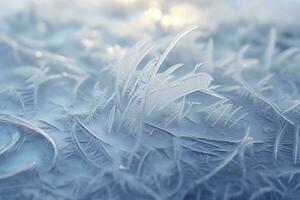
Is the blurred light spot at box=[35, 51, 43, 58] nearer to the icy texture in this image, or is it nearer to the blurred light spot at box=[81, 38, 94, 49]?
the icy texture

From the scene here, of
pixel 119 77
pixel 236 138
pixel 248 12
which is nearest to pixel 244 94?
pixel 236 138

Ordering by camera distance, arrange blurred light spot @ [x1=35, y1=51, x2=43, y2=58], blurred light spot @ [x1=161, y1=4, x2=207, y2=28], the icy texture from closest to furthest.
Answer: the icy texture < blurred light spot @ [x1=35, y1=51, x2=43, y2=58] < blurred light spot @ [x1=161, y1=4, x2=207, y2=28]

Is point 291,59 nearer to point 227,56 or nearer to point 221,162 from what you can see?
point 227,56

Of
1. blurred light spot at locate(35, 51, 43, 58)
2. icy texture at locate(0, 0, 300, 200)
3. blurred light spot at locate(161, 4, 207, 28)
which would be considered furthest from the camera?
blurred light spot at locate(161, 4, 207, 28)

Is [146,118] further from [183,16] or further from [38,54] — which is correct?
[183,16]

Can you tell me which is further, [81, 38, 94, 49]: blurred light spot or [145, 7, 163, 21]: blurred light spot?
[145, 7, 163, 21]: blurred light spot

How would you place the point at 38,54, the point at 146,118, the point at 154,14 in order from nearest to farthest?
the point at 146,118 < the point at 38,54 < the point at 154,14

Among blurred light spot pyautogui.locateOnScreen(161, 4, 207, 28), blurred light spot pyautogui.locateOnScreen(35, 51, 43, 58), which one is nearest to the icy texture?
blurred light spot pyautogui.locateOnScreen(35, 51, 43, 58)

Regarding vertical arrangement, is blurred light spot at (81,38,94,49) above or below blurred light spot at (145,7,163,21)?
below

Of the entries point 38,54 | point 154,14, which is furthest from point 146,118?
point 154,14

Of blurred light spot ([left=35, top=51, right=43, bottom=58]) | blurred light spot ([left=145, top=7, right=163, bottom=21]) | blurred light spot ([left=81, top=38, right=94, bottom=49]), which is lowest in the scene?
blurred light spot ([left=35, top=51, right=43, bottom=58])
